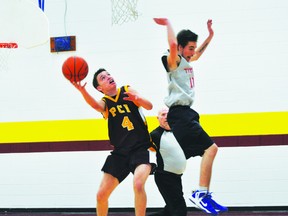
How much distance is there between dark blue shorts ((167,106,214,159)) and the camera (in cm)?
593

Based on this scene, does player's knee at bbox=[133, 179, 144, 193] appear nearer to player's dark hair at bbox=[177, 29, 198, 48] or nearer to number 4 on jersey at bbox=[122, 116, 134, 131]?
number 4 on jersey at bbox=[122, 116, 134, 131]

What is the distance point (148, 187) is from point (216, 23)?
2648 millimetres

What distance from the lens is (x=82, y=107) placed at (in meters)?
9.19

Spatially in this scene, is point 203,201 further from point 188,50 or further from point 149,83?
point 149,83

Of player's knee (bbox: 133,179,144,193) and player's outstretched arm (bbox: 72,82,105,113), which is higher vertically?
player's outstretched arm (bbox: 72,82,105,113)

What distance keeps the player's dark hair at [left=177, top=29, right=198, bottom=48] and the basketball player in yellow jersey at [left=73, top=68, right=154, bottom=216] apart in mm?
730

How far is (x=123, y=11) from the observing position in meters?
9.07

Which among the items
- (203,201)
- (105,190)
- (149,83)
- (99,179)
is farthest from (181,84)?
(99,179)

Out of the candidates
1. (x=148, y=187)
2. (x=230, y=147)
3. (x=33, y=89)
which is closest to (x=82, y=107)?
(x=33, y=89)

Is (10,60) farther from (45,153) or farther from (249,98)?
(249,98)

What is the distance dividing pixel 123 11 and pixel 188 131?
12.0 ft

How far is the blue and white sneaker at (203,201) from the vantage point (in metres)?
5.79

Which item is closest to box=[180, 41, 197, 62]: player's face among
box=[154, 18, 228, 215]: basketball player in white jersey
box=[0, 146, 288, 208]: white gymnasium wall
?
box=[154, 18, 228, 215]: basketball player in white jersey

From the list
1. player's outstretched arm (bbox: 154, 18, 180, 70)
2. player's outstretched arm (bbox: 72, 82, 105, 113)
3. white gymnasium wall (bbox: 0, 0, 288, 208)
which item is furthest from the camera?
white gymnasium wall (bbox: 0, 0, 288, 208)
